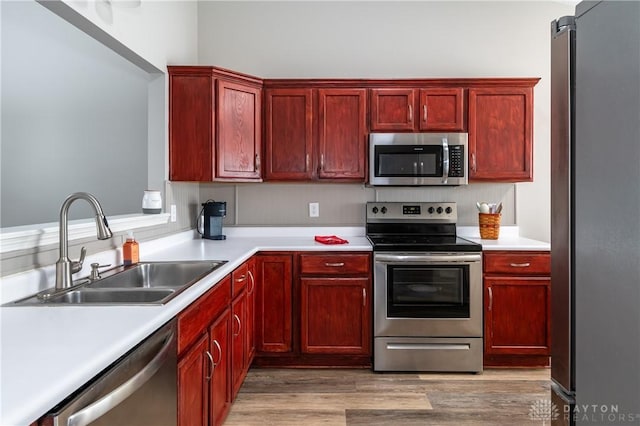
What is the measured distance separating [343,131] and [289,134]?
42 centimetres

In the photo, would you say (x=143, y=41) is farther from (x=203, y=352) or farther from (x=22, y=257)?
(x=203, y=352)

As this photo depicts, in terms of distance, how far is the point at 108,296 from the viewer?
63.0 inches

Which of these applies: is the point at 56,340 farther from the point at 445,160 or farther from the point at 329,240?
the point at 445,160

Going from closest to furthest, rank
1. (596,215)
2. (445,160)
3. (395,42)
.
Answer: (596,215)
(445,160)
(395,42)

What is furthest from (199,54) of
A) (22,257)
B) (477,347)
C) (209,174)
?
(477,347)

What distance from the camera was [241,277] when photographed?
2.39 meters

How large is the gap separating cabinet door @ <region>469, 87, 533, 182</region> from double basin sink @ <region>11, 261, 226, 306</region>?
2123mm

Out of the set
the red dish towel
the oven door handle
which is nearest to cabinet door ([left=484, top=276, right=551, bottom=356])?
the oven door handle

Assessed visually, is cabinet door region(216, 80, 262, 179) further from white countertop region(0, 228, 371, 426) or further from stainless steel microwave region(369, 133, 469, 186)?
white countertop region(0, 228, 371, 426)

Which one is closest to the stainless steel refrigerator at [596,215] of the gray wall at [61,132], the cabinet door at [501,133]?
the cabinet door at [501,133]

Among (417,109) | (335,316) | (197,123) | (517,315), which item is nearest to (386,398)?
(335,316)

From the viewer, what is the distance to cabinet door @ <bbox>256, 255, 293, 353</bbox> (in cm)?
288

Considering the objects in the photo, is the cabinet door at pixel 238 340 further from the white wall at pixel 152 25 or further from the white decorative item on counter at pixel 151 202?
the white wall at pixel 152 25

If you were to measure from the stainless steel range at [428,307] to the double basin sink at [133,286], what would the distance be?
4.08 feet
